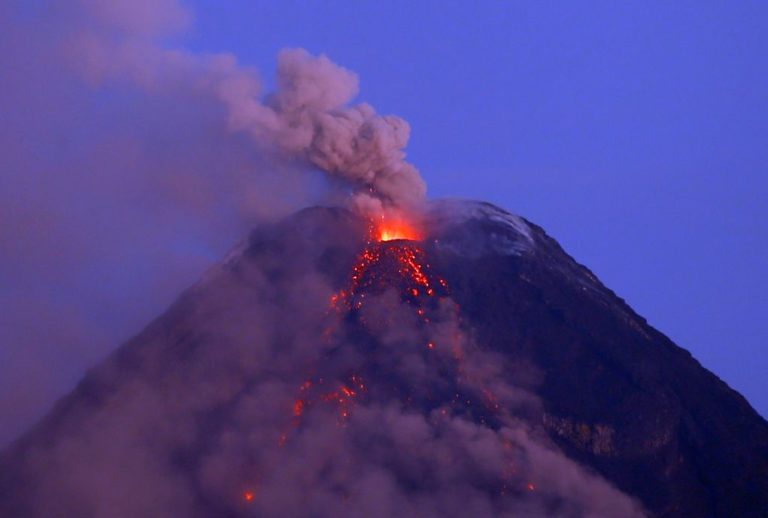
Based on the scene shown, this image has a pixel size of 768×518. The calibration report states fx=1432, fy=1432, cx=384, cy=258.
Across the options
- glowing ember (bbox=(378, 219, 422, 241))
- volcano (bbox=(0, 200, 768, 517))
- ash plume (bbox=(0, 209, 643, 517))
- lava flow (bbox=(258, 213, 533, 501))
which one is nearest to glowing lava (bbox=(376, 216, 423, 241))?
glowing ember (bbox=(378, 219, 422, 241))

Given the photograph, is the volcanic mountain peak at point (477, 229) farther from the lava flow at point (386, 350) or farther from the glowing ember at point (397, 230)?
the lava flow at point (386, 350)

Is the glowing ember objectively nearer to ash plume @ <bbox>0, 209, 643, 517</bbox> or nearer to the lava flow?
the lava flow

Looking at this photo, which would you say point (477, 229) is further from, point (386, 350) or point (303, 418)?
point (303, 418)

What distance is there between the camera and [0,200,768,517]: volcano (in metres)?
32.0

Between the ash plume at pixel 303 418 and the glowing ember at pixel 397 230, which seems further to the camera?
the glowing ember at pixel 397 230

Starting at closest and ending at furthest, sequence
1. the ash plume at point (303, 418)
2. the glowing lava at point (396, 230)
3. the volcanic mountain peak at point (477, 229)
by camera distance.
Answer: the ash plume at point (303, 418) < the volcanic mountain peak at point (477, 229) < the glowing lava at point (396, 230)

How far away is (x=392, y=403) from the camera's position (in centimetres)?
3312

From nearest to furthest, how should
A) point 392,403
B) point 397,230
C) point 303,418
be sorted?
point 392,403 → point 303,418 → point 397,230

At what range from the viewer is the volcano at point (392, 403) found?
105 feet

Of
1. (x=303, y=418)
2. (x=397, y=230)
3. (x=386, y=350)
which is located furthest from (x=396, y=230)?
(x=303, y=418)

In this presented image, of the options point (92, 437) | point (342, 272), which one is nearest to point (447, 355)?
point (342, 272)

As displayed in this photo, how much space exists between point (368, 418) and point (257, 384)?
11.7ft

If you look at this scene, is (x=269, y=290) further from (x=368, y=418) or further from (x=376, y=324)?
(x=368, y=418)

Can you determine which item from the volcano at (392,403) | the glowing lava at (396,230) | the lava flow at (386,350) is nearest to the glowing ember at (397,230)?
the glowing lava at (396,230)
